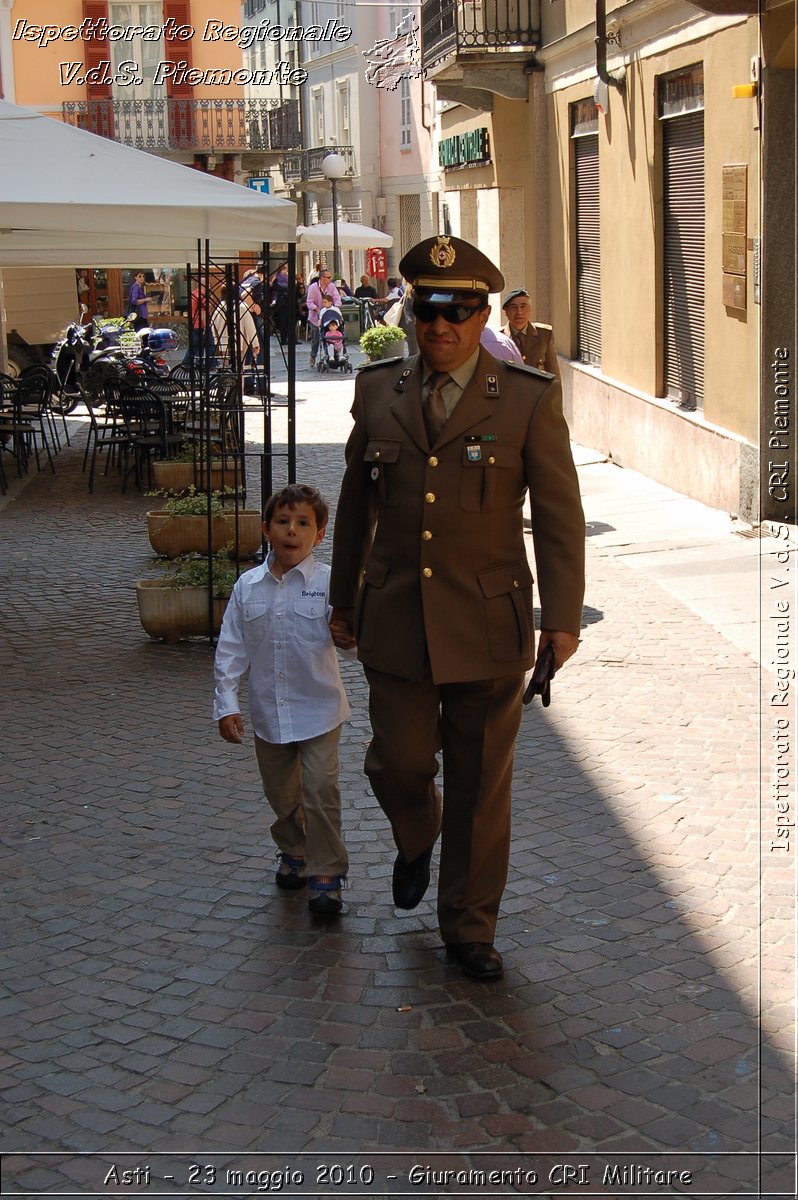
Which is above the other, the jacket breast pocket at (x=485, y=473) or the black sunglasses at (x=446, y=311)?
the black sunglasses at (x=446, y=311)


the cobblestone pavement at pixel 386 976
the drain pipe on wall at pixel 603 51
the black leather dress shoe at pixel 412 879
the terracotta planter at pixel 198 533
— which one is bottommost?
the cobblestone pavement at pixel 386 976

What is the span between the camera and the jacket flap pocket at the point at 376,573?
463 centimetres

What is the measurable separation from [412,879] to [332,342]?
25.1m

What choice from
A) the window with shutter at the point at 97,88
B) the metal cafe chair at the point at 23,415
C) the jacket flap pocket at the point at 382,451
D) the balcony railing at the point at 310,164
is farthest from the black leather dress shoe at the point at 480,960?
the balcony railing at the point at 310,164

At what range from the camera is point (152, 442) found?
49.1 feet

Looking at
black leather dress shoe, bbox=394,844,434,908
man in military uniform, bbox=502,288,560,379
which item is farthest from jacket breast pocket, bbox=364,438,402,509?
man in military uniform, bbox=502,288,560,379

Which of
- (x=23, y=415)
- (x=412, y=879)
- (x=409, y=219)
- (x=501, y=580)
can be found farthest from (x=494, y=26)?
(x=409, y=219)

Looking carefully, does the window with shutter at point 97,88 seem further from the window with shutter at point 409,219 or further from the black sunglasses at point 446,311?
the black sunglasses at point 446,311

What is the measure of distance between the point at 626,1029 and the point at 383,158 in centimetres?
4749

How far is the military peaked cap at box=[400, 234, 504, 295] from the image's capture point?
4.40 metres

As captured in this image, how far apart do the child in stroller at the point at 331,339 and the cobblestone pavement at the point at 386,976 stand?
21.8m

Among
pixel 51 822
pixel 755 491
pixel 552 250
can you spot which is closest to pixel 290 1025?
pixel 51 822

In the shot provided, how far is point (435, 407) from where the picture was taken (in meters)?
4.53

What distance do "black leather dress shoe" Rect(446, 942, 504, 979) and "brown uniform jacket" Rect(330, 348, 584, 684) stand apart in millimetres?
810
